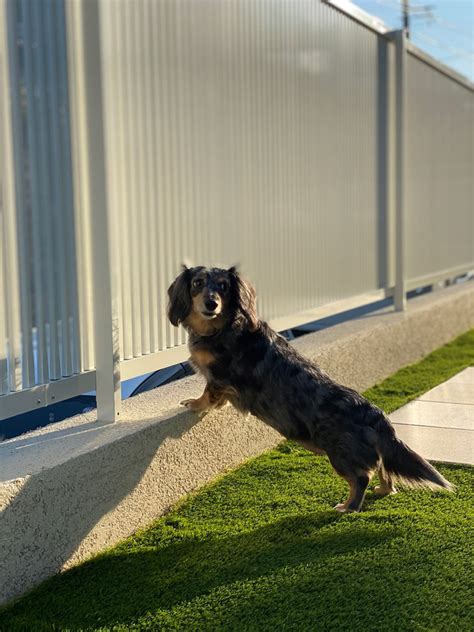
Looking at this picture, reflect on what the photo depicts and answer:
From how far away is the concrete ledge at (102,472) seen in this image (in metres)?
3.01

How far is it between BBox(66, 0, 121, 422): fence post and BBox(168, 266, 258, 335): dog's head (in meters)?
0.31

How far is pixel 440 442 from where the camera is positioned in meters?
4.88

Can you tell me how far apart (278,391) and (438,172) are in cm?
590

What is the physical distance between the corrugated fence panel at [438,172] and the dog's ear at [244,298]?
14.8 feet

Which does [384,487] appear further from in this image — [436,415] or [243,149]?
[243,149]

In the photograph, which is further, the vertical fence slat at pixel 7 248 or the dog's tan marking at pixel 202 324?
the dog's tan marking at pixel 202 324

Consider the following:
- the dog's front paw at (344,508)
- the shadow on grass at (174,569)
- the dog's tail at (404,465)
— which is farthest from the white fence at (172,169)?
the dog's tail at (404,465)

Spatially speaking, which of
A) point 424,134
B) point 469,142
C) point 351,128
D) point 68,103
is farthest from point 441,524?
point 469,142

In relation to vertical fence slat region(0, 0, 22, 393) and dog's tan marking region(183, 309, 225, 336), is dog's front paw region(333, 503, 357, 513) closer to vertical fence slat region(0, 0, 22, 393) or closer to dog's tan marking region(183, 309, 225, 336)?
dog's tan marking region(183, 309, 225, 336)

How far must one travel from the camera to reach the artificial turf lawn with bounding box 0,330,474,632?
284 cm

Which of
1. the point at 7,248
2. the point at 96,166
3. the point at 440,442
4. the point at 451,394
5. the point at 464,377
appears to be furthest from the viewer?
the point at 464,377

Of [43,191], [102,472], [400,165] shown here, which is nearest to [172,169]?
[43,191]

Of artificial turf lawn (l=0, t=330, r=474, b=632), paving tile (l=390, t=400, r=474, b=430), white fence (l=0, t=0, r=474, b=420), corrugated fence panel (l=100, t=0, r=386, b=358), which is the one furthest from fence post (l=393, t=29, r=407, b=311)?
artificial turf lawn (l=0, t=330, r=474, b=632)

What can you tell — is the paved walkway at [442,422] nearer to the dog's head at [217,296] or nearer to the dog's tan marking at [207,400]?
the dog's tan marking at [207,400]
